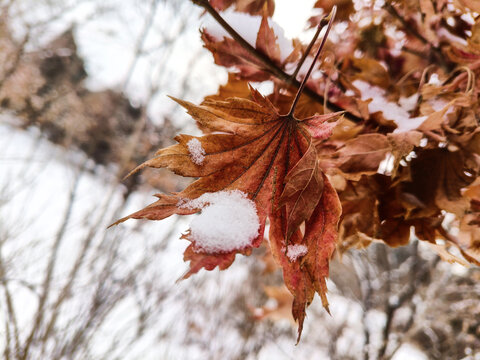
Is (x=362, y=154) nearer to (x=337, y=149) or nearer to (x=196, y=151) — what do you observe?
(x=337, y=149)

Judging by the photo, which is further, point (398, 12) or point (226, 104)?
point (398, 12)

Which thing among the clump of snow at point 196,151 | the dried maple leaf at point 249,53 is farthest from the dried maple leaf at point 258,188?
the dried maple leaf at point 249,53

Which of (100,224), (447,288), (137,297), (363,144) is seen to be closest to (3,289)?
(137,297)

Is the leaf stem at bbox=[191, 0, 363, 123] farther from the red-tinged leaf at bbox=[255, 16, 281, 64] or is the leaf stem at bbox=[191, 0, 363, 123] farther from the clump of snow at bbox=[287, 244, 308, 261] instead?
the clump of snow at bbox=[287, 244, 308, 261]

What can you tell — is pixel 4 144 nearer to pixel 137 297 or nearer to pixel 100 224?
pixel 100 224

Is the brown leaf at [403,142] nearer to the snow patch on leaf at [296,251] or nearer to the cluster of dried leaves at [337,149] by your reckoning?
the cluster of dried leaves at [337,149]

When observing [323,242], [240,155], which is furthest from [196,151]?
[323,242]
